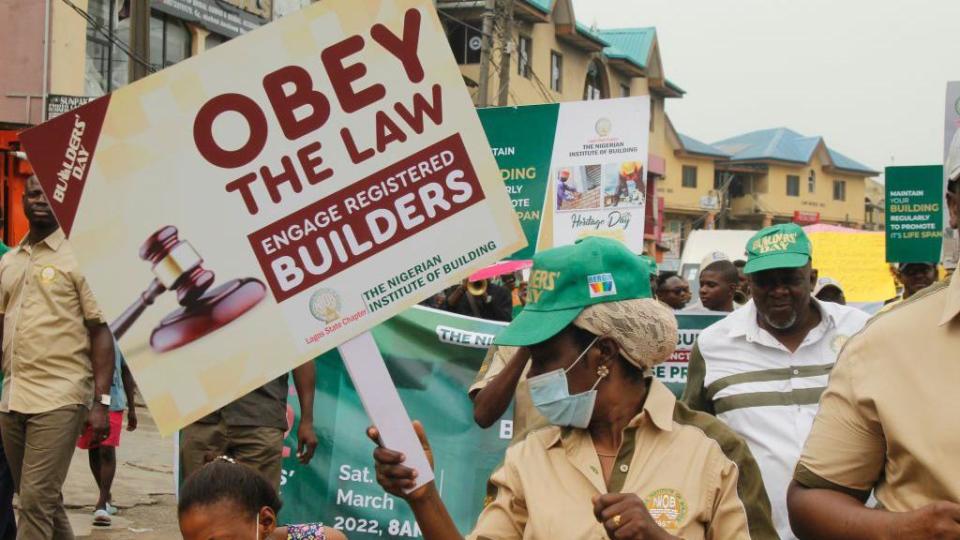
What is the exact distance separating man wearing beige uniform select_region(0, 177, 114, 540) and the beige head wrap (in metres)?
3.65

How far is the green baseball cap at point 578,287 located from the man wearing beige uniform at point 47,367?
3.53m

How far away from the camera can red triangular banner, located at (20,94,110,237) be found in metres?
2.76

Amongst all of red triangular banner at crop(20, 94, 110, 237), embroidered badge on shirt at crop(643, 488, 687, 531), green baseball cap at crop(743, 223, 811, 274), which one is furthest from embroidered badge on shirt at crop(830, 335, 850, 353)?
red triangular banner at crop(20, 94, 110, 237)

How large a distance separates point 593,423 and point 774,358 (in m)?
1.67

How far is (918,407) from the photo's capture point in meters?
2.03

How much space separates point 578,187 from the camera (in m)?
8.10

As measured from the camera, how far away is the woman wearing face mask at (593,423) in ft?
8.84

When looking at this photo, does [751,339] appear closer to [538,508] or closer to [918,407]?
[538,508]

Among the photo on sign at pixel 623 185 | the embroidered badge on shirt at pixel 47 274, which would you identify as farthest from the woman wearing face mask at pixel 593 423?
the photo on sign at pixel 623 185

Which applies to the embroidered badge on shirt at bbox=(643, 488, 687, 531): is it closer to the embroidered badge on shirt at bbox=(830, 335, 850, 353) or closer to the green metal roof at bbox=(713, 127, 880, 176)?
the embroidered badge on shirt at bbox=(830, 335, 850, 353)

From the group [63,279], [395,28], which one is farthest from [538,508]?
[63,279]

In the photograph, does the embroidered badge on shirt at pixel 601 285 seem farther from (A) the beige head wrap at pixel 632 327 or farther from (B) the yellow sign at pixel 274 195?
(B) the yellow sign at pixel 274 195

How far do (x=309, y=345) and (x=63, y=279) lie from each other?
331 cm

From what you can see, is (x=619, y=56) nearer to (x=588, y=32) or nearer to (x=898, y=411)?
(x=588, y=32)
